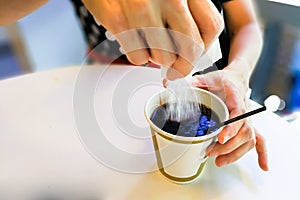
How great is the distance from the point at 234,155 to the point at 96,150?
0.19 metres

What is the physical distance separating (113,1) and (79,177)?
234 mm

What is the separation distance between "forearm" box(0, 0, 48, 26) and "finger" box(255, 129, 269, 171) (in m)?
0.35

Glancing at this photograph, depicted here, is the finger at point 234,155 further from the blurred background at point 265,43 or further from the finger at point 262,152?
the blurred background at point 265,43

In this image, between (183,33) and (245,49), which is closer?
(183,33)

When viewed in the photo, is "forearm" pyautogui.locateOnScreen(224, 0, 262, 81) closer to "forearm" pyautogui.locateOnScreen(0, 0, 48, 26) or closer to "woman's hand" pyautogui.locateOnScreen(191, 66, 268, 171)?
"woman's hand" pyautogui.locateOnScreen(191, 66, 268, 171)

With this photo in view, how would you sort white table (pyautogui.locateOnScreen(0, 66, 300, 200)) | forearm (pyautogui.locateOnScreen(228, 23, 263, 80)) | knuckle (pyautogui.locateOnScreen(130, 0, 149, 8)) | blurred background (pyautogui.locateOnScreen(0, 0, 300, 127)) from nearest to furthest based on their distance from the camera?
knuckle (pyautogui.locateOnScreen(130, 0, 149, 8)) → white table (pyautogui.locateOnScreen(0, 66, 300, 200)) → forearm (pyautogui.locateOnScreen(228, 23, 263, 80)) → blurred background (pyautogui.locateOnScreen(0, 0, 300, 127))

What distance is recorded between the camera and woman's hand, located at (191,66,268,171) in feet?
1.55

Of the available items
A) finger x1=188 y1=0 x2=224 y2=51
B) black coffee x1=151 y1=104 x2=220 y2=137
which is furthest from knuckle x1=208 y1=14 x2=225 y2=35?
black coffee x1=151 y1=104 x2=220 y2=137

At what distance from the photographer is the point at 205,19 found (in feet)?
1.33

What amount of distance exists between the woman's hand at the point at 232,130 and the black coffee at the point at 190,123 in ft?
→ 0.07

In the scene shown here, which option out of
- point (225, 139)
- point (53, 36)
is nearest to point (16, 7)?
point (225, 139)

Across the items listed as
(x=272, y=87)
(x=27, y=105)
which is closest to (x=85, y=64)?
(x=27, y=105)

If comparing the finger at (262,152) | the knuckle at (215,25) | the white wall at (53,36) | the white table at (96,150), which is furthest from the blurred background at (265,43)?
the knuckle at (215,25)

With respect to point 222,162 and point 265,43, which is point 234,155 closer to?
point 222,162
